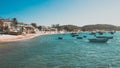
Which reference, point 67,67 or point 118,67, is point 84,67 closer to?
point 67,67

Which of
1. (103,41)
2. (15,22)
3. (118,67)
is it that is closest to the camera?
(118,67)

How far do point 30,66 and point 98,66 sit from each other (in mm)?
9615

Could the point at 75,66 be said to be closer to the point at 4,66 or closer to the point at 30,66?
the point at 30,66

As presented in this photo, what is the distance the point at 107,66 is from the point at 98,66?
125 cm

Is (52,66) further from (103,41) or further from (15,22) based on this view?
(15,22)

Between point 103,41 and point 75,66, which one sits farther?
point 103,41

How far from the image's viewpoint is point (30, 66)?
2838cm

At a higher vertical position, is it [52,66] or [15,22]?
[15,22]

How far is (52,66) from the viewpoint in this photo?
28141 mm

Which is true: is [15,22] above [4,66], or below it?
above

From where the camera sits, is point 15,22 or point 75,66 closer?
point 75,66

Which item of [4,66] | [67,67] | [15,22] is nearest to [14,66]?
[4,66]

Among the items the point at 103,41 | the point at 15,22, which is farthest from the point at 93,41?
the point at 15,22

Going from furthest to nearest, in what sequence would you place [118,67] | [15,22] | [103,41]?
1. [15,22]
2. [103,41]
3. [118,67]
